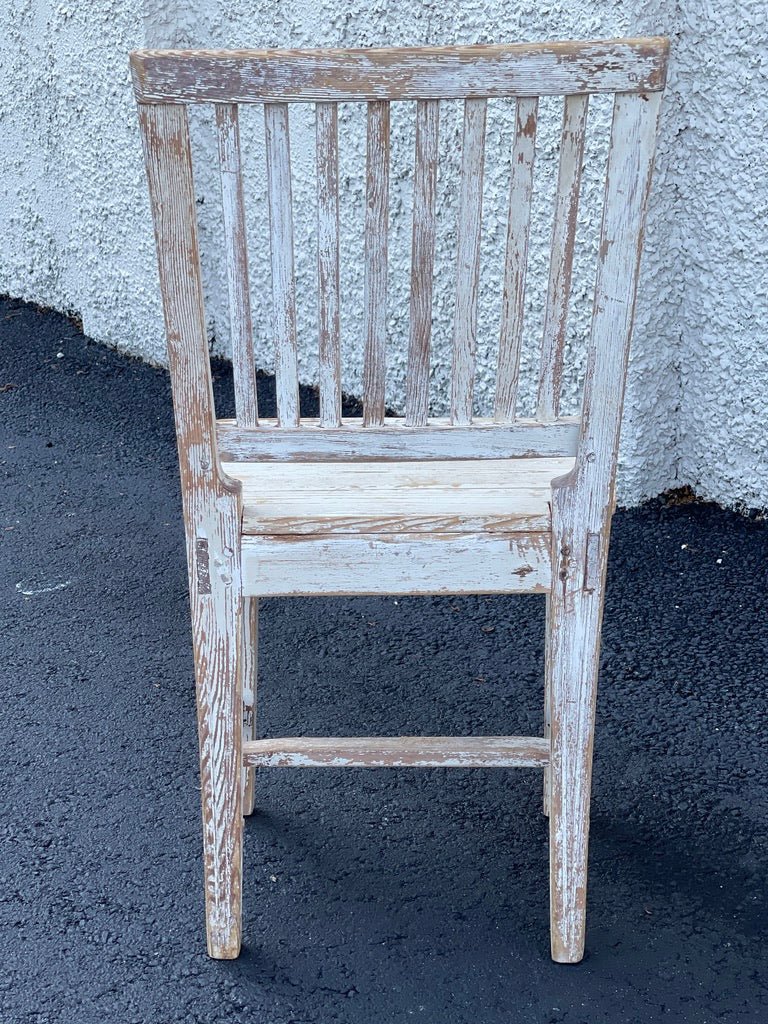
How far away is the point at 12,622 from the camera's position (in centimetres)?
231

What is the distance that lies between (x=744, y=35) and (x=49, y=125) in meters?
2.48

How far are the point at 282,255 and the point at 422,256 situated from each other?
14cm

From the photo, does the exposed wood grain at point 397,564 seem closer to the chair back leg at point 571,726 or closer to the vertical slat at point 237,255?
the chair back leg at point 571,726

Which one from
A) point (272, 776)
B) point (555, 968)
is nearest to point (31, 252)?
point (272, 776)

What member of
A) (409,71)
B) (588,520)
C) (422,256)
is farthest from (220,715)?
(409,71)

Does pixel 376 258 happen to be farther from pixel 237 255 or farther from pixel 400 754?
pixel 400 754

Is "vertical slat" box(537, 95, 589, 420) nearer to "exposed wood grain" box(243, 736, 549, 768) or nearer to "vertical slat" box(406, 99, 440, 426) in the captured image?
"vertical slat" box(406, 99, 440, 426)

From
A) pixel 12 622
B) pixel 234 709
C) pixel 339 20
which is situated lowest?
pixel 12 622

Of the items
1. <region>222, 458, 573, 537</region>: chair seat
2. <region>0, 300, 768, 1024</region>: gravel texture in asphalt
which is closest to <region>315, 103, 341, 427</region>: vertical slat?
<region>222, 458, 573, 537</region>: chair seat

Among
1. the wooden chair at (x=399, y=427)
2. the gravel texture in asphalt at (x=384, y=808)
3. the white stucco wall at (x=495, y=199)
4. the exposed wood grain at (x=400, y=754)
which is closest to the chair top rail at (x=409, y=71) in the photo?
the wooden chair at (x=399, y=427)

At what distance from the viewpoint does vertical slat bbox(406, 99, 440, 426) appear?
1.07 metres

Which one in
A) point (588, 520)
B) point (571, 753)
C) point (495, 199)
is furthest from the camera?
point (495, 199)

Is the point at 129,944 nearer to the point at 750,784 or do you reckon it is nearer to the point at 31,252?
the point at 750,784

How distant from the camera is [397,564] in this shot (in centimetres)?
128
